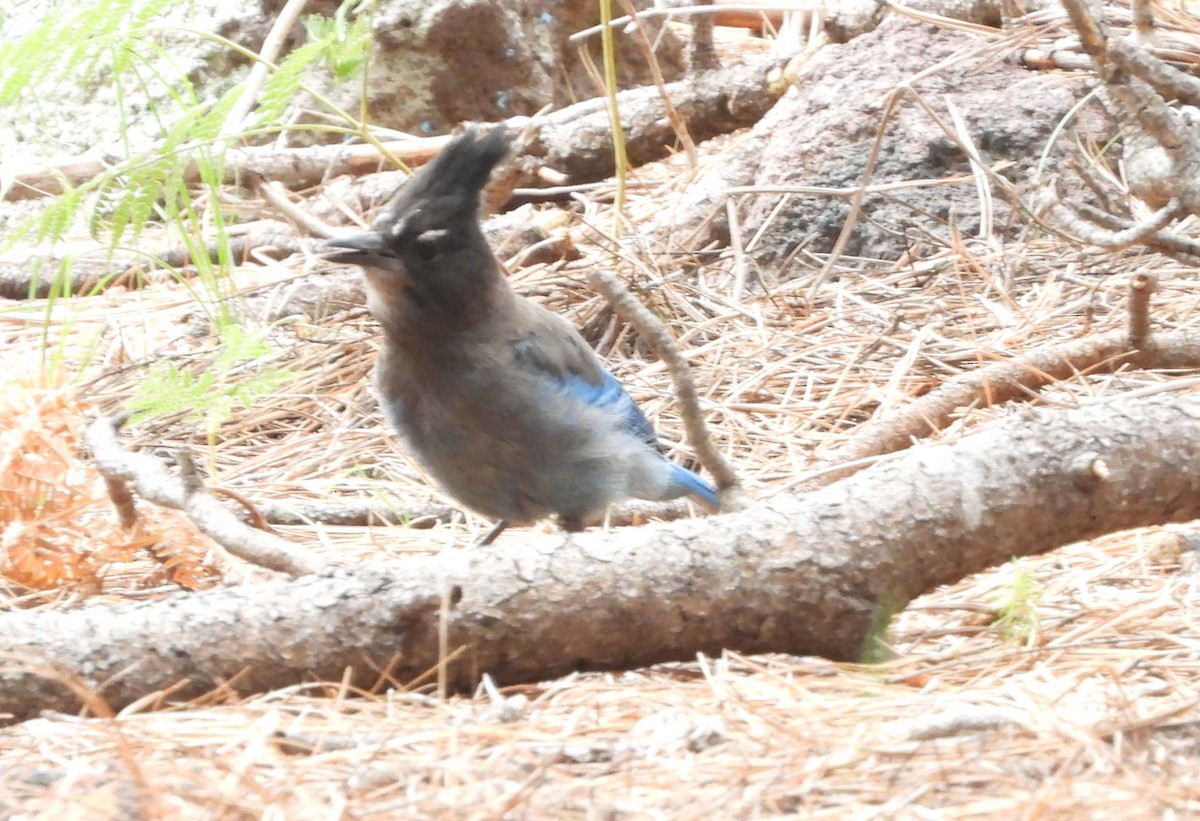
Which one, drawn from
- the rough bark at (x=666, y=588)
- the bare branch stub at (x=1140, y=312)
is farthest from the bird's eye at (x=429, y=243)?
the bare branch stub at (x=1140, y=312)

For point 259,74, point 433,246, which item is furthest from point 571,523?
point 259,74

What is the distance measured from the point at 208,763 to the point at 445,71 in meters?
5.24

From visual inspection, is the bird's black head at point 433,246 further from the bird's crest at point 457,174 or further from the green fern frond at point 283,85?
the green fern frond at point 283,85

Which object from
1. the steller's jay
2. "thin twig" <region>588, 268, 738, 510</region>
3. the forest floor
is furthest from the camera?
the steller's jay

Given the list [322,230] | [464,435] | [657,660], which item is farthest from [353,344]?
[657,660]

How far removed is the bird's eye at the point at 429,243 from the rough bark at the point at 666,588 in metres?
1.05

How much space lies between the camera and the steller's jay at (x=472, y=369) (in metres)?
2.83

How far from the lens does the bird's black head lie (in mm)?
2766

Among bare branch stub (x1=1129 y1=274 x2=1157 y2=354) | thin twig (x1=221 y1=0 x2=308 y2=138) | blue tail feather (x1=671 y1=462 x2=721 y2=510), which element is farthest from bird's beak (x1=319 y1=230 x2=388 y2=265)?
bare branch stub (x1=1129 y1=274 x2=1157 y2=354)

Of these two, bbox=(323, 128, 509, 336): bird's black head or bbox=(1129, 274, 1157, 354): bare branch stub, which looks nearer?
bbox=(323, 128, 509, 336): bird's black head

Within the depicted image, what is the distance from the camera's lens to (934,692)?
5.95ft

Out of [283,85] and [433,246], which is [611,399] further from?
[283,85]

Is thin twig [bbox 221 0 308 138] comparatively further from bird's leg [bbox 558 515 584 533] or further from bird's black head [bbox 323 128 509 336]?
bird's leg [bbox 558 515 584 533]

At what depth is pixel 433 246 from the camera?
2.86 m
